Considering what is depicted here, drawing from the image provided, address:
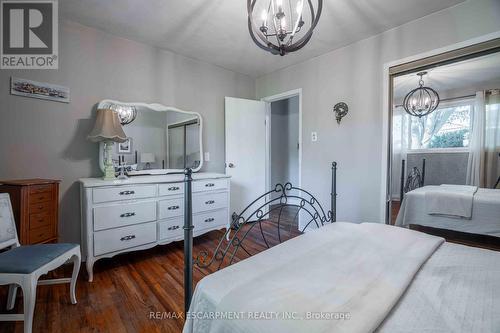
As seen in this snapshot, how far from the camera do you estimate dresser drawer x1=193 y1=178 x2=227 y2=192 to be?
2.62 m

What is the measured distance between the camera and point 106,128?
2211 millimetres

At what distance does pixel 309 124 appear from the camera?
310cm

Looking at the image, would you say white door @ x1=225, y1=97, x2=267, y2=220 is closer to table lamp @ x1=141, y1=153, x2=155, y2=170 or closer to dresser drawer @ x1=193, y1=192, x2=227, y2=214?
dresser drawer @ x1=193, y1=192, x2=227, y2=214

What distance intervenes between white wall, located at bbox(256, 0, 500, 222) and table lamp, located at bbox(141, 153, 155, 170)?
1974 mm

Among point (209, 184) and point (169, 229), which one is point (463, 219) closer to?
point (209, 184)

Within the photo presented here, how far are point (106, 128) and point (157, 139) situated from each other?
622 mm

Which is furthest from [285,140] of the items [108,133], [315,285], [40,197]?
[315,285]

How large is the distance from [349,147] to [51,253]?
9.36ft

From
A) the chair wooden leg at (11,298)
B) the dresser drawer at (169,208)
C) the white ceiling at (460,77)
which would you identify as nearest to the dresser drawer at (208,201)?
the dresser drawer at (169,208)

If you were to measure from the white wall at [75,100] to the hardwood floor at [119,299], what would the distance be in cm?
63

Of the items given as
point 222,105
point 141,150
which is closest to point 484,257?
point 141,150

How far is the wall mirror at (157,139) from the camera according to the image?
8.31ft

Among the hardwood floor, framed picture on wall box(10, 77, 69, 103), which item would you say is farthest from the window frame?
framed picture on wall box(10, 77, 69, 103)

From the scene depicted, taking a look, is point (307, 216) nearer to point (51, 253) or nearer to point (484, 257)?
point (484, 257)
